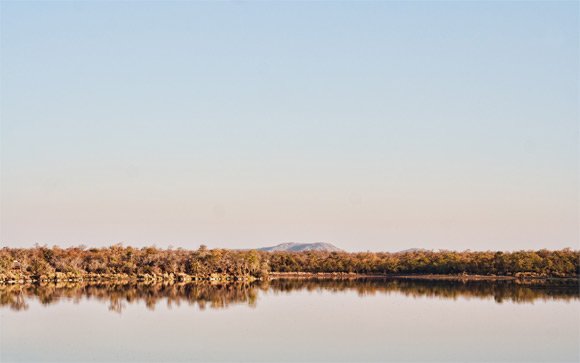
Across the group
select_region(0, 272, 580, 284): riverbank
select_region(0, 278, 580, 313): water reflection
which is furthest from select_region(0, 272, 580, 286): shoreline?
Answer: select_region(0, 278, 580, 313): water reflection

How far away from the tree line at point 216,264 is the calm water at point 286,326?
22.8 meters

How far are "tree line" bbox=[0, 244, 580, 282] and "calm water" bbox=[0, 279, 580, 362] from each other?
897 inches

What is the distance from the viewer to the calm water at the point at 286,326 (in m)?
33.9

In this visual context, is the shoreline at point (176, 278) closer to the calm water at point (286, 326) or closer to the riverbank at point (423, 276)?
the riverbank at point (423, 276)

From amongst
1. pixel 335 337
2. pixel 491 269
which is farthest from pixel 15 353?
pixel 491 269

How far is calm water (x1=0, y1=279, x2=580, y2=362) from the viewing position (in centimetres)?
3388

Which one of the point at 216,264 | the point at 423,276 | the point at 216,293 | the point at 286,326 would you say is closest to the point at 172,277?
the point at 216,264

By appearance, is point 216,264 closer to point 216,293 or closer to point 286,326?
point 216,293

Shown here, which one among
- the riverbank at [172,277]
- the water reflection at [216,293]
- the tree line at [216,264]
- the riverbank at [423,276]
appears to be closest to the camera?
the water reflection at [216,293]

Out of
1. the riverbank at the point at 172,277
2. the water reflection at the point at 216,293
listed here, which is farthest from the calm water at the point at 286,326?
the riverbank at the point at 172,277

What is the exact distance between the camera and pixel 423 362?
106ft

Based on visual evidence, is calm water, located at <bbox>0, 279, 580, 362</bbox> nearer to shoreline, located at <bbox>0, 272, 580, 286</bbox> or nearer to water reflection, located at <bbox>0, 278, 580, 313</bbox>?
water reflection, located at <bbox>0, 278, 580, 313</bbox>

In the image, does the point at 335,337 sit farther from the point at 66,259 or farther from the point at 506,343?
the point at 66,259

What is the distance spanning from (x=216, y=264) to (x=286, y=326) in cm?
5580
